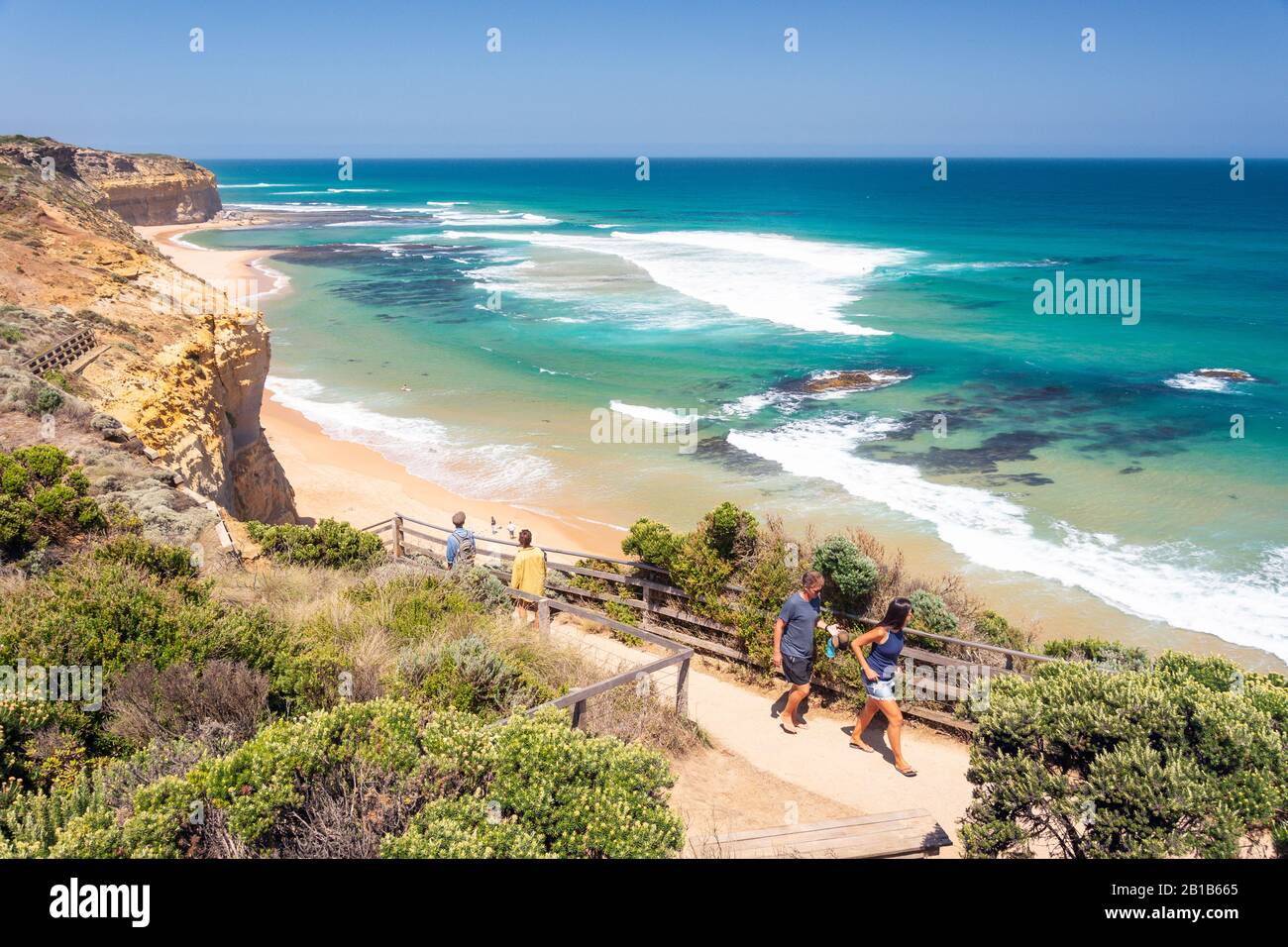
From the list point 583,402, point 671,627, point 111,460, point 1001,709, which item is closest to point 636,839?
point 1001,709

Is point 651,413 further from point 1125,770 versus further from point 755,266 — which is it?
point 755,266

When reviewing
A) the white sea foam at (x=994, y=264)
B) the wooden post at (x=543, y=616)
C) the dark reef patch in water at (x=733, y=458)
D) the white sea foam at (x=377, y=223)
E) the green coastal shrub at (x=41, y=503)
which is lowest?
the dark reef patch in water at (x=733, y=458)

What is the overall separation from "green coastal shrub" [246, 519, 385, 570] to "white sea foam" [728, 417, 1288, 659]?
11678mm

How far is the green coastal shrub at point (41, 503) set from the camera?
7.53 meters

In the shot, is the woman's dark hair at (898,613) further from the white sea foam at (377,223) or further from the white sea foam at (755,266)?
the white sea foam at (377,223)

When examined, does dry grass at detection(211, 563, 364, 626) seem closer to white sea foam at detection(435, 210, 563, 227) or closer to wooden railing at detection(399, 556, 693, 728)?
wooden railing at detection(399, 556, 693, 728)

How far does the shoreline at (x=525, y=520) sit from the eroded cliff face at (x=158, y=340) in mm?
1952

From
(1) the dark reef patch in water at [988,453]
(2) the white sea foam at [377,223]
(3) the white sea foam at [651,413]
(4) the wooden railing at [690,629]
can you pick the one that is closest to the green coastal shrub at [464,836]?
(4) the wooden railing at [690,629]

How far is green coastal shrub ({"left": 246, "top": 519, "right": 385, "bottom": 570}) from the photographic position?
A: 10.1 metres

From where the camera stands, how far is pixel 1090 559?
16.3 m

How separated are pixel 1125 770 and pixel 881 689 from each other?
9.05 feet
